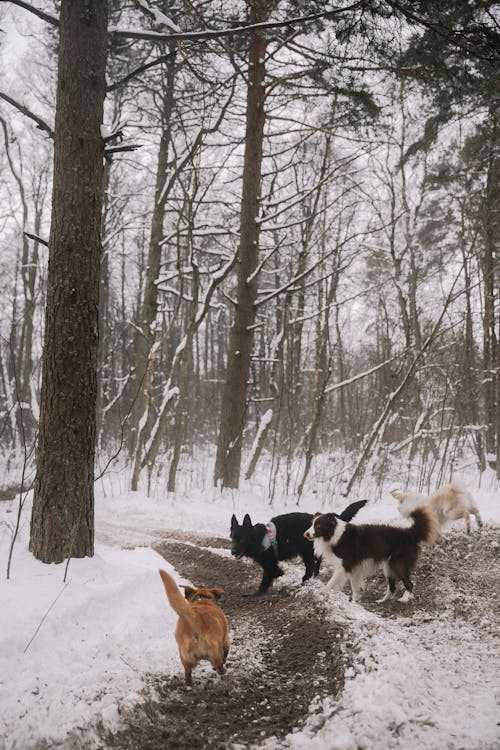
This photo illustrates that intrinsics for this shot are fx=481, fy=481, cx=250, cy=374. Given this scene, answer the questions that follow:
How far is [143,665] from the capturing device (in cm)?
329

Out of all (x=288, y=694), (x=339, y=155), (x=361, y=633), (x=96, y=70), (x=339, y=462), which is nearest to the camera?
(x=288, y=694)

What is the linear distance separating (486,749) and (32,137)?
65.2 feet

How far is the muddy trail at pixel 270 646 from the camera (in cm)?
267

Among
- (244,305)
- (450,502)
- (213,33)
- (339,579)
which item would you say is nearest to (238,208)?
(244,305)

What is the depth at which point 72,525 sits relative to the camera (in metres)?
4.30

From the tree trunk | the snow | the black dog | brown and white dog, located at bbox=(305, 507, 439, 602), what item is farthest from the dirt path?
the tree trunk

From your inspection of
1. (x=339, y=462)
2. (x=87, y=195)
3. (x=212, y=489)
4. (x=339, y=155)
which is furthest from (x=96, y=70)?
(x=339, y=155)

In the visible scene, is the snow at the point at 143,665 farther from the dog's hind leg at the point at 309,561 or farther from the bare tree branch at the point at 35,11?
the bare tree branch at the point at 35,11

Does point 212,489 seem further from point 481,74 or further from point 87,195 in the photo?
point 481,74

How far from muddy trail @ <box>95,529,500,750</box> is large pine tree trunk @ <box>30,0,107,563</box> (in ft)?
5.46

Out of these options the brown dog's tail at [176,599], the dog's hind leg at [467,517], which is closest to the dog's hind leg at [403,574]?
the dog's hind leg at [467,517]

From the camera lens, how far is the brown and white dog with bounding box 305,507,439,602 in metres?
5.01

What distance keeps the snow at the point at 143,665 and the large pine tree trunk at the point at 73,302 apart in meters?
0.50

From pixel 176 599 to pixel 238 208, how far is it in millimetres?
12222
